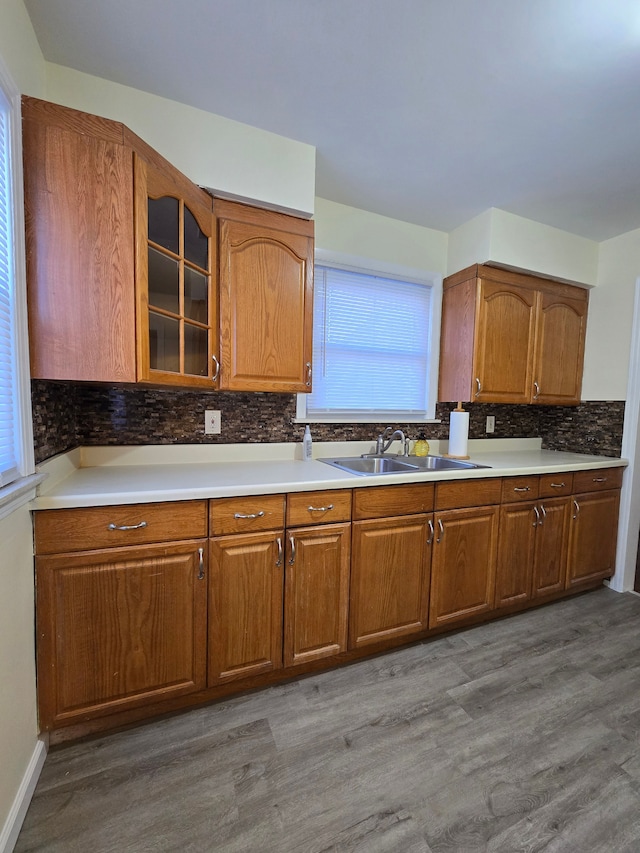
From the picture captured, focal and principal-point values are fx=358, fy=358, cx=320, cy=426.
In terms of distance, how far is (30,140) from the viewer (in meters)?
1.15

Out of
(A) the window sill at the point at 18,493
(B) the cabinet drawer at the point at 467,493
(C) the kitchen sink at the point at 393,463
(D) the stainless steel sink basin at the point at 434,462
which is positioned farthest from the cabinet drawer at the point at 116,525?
(D) the stainless steel sink basin at the point at 434,462

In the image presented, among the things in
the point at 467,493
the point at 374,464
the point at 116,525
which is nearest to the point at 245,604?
the point at 116,525

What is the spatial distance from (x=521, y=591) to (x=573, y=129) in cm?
244

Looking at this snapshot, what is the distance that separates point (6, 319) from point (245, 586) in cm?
126

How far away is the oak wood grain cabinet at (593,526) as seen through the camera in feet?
7.87

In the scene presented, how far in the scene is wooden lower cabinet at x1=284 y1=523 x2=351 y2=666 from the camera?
5.24 feet

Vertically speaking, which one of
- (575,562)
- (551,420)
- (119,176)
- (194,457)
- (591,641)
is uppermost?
(119,176)

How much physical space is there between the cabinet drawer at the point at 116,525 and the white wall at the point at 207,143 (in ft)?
4.70

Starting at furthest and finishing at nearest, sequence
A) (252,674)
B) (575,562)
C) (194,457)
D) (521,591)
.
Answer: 1. (575,562)
2. (521,591)
3. (194,457)
4. (252,674)

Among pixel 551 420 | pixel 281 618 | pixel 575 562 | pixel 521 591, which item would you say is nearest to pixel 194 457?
pixel 281 618

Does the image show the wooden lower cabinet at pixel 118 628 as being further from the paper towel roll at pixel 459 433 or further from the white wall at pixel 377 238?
the white wall at pixel 377 238

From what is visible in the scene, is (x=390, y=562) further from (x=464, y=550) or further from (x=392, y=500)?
(x=464, y=550)

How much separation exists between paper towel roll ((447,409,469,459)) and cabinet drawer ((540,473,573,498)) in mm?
480

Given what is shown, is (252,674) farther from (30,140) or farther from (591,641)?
(30,140)
